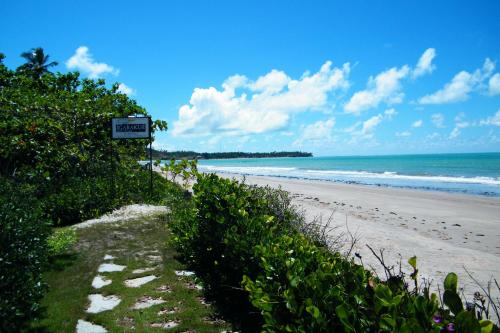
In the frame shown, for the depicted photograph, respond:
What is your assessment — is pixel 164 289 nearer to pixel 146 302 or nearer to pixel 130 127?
pixel 146 302

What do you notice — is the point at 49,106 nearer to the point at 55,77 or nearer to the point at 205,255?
the point at 55,77

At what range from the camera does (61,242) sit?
6.94 metres

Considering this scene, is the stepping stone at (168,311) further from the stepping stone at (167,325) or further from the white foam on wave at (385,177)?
the white foam on wave at (385,177)

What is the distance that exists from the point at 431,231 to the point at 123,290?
10.3m

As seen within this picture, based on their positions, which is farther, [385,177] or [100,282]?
[385,177]

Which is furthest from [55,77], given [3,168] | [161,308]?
[161,308]

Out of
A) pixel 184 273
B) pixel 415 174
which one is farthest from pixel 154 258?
pixel 415 174

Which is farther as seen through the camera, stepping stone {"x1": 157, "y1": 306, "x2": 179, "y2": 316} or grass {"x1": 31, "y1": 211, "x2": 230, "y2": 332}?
stepping stone {"x1": 157, "y1": 306, "x2": 179, "y2": 316}

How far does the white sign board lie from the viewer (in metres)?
12.4

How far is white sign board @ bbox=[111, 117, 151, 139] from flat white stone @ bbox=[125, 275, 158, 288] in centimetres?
782

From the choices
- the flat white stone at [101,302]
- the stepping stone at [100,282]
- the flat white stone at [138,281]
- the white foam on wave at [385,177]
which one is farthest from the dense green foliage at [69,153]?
the white foam on wave at [385,177]

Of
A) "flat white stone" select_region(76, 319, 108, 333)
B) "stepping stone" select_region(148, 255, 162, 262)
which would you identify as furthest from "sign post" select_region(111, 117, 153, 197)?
"flat white stone" select_region(76, 319, 108, 333)

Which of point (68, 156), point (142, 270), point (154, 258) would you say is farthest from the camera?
point (68, 156)

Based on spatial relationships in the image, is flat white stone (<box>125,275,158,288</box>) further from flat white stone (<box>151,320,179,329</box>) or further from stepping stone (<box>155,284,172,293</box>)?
flat white stone (<box>151,320,179,329</box>)
